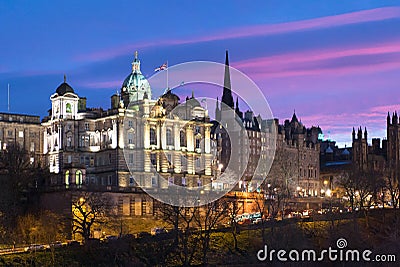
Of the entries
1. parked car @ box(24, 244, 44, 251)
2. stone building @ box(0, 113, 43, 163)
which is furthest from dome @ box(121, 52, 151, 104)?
parked car @ box(24, 244, 44, 251)

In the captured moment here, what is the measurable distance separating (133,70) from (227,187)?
69.8ft

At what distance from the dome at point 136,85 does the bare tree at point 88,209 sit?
24.6 metres

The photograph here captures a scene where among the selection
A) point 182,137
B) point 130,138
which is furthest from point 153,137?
point 182,137

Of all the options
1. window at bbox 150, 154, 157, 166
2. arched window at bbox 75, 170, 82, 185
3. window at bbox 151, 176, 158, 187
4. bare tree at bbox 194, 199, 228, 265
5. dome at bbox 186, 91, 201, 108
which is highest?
dome at bbox 186, 91, 201, 108

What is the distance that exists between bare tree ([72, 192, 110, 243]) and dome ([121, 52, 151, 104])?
24.6 meters

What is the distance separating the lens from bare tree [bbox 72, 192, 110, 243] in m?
124

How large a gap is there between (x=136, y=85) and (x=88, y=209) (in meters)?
31.5

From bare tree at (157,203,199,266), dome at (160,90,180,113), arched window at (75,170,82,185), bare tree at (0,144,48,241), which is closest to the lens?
bare tree at (157,203,199,266)

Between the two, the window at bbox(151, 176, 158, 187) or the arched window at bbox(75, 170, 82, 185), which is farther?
the window at bbox(151, 176, 158, 187)

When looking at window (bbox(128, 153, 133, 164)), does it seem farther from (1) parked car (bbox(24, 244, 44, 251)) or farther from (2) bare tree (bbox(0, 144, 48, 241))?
(1) parked car (bbox(24, 244, 44, 251))

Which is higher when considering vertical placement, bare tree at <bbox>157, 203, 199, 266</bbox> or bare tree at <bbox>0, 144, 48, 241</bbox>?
bare tree at <bbox>0, 144, 48, 241</bbox>

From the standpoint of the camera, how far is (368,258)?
10350cm

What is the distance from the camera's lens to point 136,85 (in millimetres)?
157250

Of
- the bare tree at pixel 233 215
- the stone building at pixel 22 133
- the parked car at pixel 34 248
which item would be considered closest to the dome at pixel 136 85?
the stone building at pixel 22 133
